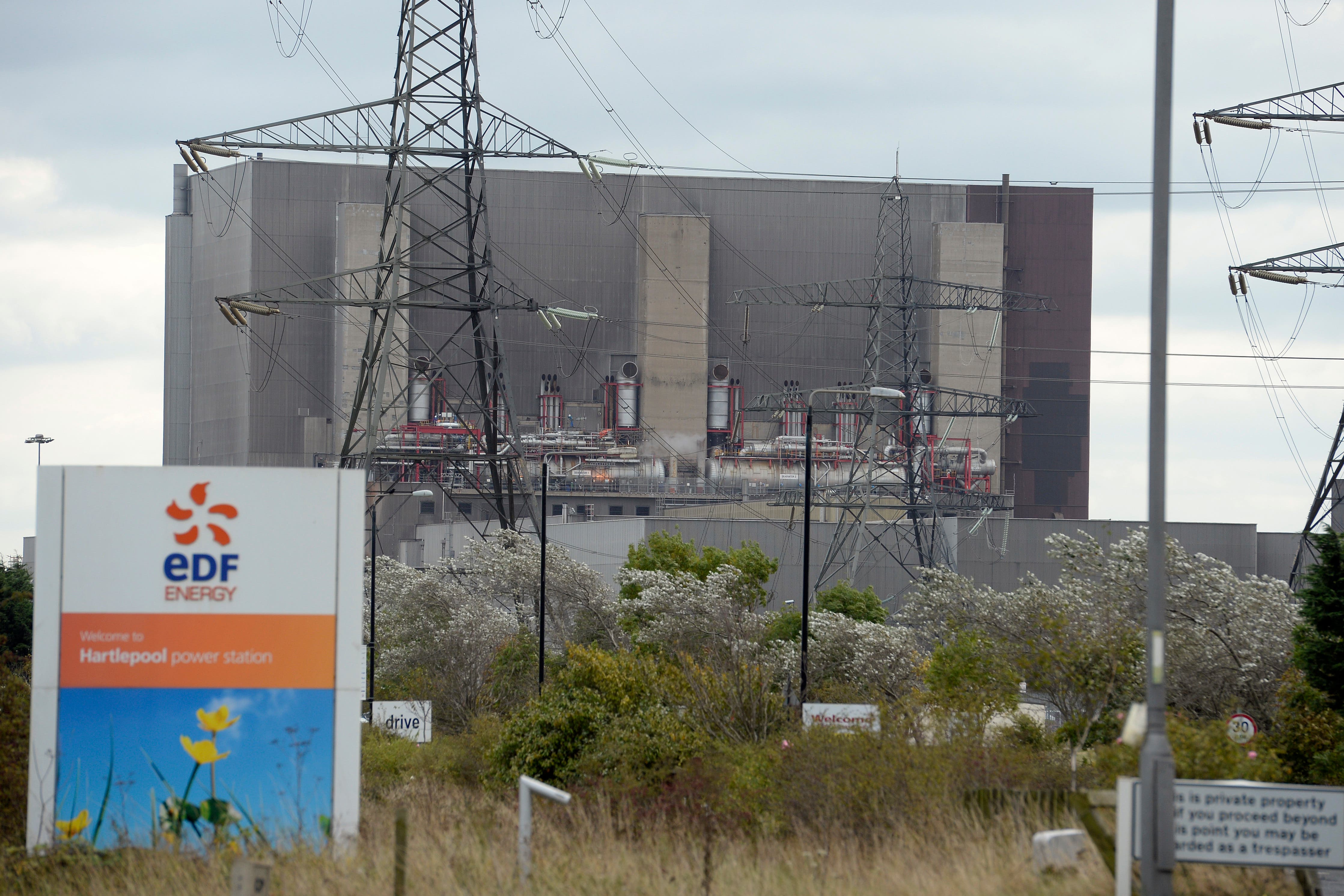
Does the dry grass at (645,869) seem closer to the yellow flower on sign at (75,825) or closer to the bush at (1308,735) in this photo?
the yellow flower on sign at (75,825)

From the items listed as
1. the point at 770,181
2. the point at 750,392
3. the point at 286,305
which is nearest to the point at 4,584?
the point at 286,305

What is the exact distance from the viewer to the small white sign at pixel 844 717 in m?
17.1

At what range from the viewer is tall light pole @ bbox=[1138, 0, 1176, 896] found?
32.0ft

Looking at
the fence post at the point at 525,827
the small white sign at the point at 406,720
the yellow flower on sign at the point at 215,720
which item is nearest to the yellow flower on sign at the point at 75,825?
the yellow flower on sign at the point at 215,720

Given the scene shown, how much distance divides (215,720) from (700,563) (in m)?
41.2

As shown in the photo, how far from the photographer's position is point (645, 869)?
35.8 ft

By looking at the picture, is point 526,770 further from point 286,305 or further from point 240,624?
point 286,305

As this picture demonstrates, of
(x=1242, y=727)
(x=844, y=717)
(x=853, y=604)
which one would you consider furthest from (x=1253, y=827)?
(x=853, y=604)

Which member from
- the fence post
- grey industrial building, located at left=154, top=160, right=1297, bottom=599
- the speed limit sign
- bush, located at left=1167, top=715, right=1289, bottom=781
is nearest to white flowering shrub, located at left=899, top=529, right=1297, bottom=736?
the speed limit sign

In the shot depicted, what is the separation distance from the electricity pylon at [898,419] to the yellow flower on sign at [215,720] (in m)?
41.7

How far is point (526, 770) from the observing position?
2211 cm

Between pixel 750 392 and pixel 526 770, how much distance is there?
252 ft

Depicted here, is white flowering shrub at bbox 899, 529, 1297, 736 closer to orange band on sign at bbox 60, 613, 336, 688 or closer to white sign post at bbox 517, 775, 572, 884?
white sign post at bbox 517, 775, 572, 884

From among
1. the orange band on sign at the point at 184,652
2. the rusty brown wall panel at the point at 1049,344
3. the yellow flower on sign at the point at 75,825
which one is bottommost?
the yellow flower on sign at the point at 75,825
